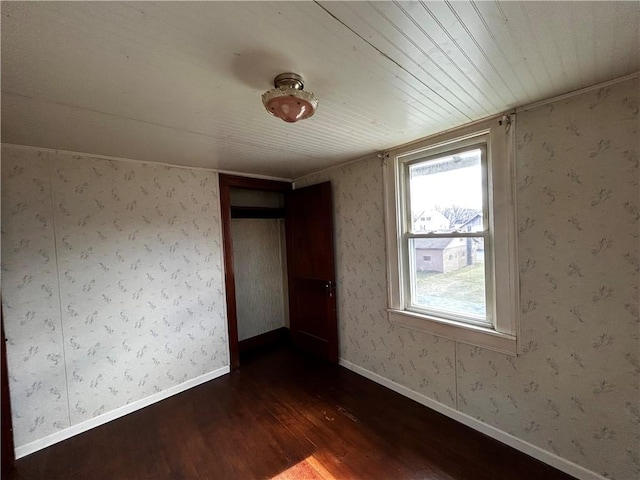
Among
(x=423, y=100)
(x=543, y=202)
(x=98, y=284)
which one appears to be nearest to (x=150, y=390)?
(x=98, y=284)

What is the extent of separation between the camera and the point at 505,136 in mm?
1746

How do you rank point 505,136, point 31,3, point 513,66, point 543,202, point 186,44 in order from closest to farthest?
point 31,3
point 186,44
point 513,66
point 543,202
point 505,136

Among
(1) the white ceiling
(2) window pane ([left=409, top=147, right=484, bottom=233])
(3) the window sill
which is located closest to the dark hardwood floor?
(3) the window sill

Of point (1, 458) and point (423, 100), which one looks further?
point (1, 458)

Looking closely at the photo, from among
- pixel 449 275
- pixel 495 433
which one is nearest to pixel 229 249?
pixel 449 275

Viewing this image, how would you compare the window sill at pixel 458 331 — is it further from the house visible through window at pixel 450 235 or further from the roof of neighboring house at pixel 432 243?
the roof of neighboring house at pixel 432 243

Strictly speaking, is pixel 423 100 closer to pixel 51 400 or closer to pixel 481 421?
pixel 481 421

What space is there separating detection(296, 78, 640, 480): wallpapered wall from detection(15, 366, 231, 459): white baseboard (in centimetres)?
244

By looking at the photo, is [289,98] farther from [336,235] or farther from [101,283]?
[101,283]

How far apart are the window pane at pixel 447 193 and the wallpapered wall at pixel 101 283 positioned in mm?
2054

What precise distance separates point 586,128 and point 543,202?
16.8 inches

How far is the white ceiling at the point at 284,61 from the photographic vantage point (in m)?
Result: 0.88

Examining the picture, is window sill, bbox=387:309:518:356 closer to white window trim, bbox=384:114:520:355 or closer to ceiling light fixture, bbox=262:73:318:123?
→ white window trim, bbox=384:114:520:355

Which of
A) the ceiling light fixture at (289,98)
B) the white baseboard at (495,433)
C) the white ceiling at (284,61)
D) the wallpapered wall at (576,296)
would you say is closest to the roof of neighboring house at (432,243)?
the wallpapered wall at (576,296)
